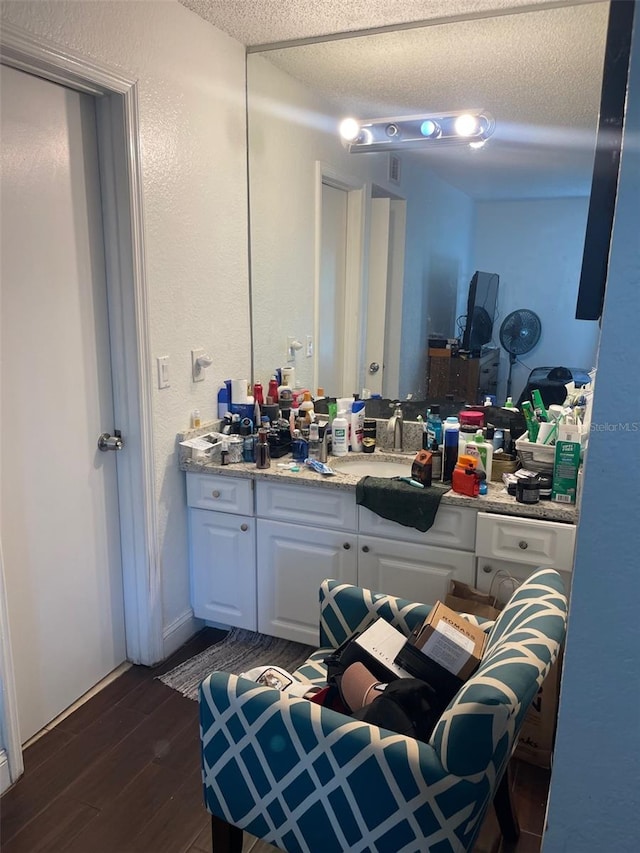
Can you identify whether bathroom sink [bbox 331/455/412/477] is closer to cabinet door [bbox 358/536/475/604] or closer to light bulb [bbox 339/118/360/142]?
cabinet door [bbox 358/536/475/604]

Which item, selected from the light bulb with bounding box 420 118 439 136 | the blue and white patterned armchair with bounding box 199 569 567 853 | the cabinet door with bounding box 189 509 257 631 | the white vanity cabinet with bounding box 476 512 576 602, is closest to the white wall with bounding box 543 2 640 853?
the blue and white patterned armchair with bounding box 199 569 567 853

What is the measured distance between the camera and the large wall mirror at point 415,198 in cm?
Result: 223

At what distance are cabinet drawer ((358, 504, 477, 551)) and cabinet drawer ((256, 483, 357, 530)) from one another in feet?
0.21

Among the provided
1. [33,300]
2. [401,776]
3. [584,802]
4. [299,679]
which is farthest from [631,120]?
[33,300]

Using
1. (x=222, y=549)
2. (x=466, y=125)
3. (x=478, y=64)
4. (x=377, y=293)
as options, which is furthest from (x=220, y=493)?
(x=478, y=64)

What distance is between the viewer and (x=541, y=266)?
2.34m

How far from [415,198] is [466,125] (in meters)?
0.32

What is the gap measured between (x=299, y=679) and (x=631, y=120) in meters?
1.48

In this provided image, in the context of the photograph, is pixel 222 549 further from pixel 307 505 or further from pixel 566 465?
pixel 566 465

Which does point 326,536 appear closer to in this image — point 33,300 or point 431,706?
point 431,706

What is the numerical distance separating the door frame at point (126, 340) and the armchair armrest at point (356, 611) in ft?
2.73

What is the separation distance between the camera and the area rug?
2.32 meters

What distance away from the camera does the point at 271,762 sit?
4.29 ft

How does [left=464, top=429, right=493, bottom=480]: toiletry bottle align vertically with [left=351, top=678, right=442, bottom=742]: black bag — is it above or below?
above
